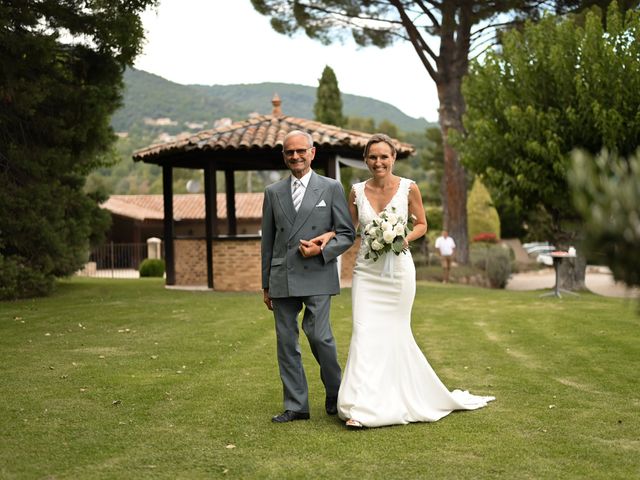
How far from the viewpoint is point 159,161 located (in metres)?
20.2

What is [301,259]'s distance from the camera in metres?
6.13

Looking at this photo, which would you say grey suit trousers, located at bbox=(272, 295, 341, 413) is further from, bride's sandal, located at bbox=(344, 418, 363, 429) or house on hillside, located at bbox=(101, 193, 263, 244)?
house on hillside, located at bbox=(101, 193, 263, 244)

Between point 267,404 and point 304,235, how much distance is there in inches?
61.6

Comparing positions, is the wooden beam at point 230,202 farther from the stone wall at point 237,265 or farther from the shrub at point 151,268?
the shrub at point 151,268

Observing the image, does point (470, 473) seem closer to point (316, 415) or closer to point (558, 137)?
point (316, 415)

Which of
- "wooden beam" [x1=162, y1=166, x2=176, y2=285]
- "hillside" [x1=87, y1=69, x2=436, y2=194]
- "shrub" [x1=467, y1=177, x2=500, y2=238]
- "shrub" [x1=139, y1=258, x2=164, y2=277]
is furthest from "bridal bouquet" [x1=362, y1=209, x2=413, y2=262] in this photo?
"hillside" [x1=87, y1=69, x2=436, y2=194]

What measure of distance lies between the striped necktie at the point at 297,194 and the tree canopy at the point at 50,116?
1077 cm

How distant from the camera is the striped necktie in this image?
6.21 m

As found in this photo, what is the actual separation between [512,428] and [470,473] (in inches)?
47.7

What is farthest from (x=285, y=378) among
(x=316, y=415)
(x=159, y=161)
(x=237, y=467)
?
(x=159, y=161)

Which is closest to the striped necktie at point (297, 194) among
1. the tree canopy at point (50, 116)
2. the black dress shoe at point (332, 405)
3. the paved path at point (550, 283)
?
the black dress shoe at point (332, 405)

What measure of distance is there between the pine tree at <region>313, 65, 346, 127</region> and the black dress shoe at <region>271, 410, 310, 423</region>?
39.1 m

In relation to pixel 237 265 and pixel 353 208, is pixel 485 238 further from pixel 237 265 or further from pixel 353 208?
pixel 353 208

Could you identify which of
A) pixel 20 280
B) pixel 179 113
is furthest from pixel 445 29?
pixel 179 113
